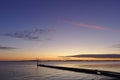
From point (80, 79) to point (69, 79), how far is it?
278 cm

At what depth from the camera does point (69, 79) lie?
1886 inches

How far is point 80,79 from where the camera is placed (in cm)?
4728
